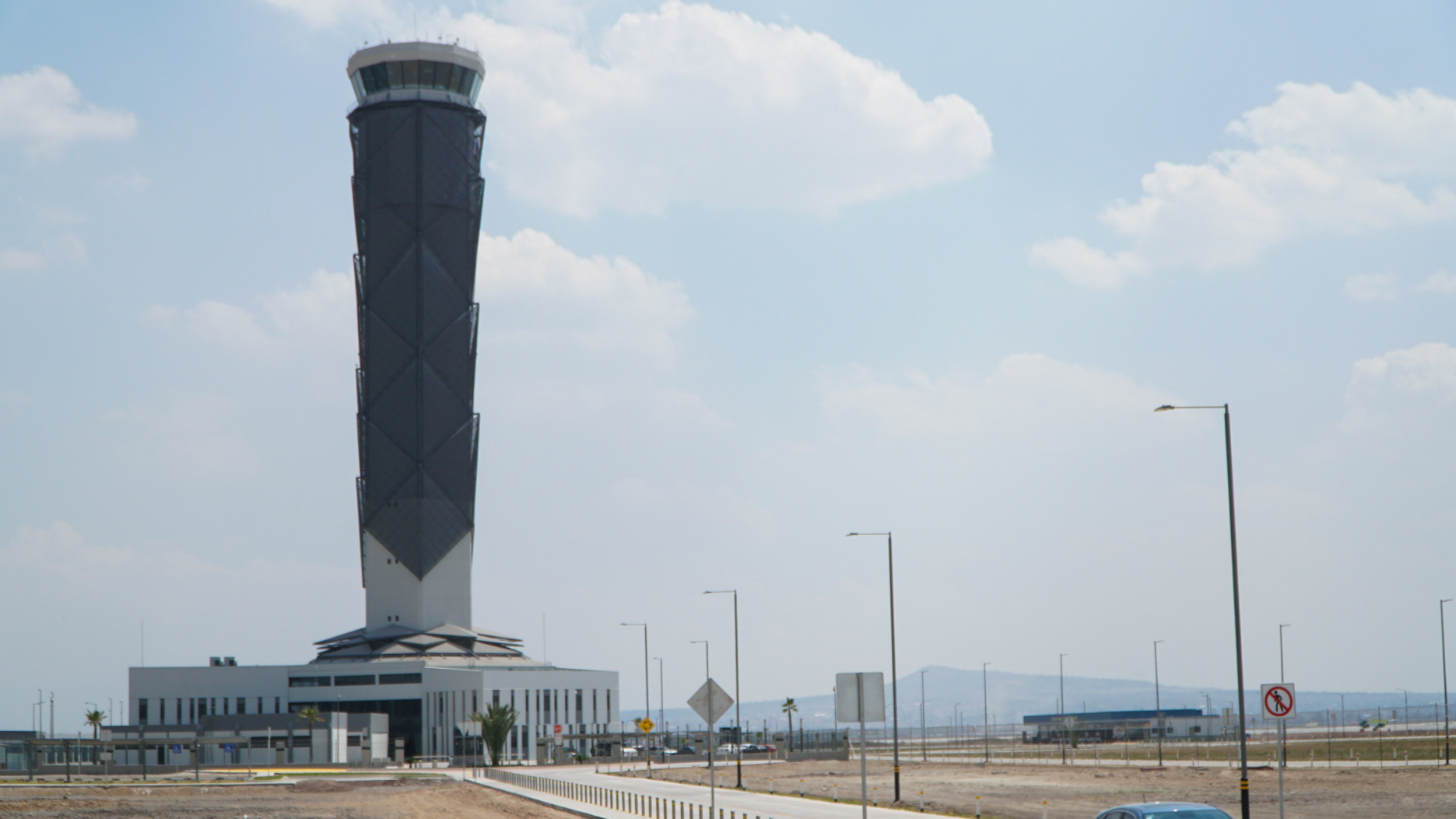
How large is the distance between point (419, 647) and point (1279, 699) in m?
133

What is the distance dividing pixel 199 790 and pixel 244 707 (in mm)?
77446

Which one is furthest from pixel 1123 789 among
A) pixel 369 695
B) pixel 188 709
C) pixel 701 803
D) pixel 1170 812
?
pixel 188 709

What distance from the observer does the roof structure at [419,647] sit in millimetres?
149625

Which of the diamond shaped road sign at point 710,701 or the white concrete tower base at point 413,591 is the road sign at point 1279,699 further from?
the white concrete tower base at point 413,591

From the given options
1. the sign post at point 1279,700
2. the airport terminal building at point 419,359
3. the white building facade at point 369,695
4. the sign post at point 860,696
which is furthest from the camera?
the airport terminal building at point 419,359

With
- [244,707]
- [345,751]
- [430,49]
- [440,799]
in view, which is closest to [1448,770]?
[440,799]

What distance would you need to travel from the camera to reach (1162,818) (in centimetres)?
2125

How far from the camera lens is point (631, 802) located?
49281mm

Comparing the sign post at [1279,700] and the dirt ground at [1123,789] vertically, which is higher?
the sign post at [1279,700]

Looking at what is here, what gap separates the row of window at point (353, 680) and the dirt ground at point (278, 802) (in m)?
67.0

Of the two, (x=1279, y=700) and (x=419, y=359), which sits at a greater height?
(x=419, y=359)

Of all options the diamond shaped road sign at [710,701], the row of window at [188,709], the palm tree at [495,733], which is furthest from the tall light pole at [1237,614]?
the row of window at [188,709]

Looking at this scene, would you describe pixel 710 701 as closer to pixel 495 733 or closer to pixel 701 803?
pixel 701 803

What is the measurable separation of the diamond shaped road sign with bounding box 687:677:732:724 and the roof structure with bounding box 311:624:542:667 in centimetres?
11366
